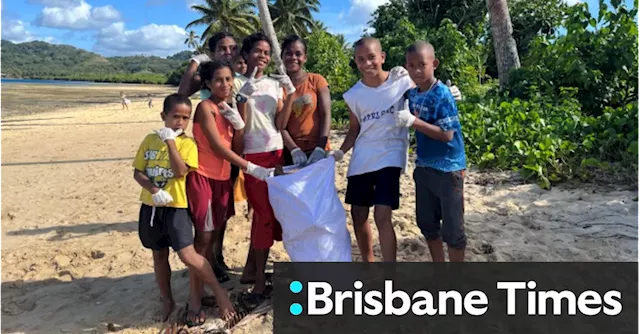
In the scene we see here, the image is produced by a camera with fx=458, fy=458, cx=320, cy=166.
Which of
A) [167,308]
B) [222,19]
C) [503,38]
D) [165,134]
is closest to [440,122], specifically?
[165,134]

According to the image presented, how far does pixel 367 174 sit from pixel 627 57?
17.9 feet

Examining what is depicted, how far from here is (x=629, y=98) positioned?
6.70 m

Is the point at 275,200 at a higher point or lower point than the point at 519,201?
higher

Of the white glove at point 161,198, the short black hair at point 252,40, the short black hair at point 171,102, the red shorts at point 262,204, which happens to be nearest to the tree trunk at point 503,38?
the short black hair at point 252,40

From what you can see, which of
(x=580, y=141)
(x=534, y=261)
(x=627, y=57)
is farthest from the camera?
(x=627, y=57)

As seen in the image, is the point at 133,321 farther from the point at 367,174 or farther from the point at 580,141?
the point at 580,141

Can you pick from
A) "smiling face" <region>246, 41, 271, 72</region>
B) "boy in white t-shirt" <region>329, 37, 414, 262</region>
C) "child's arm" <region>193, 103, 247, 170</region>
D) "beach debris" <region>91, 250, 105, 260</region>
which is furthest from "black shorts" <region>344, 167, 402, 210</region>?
"beach debris" <region>91, 250, 105, 260</region>

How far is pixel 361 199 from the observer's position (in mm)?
2982

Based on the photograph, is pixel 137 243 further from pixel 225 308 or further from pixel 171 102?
pixel 171 102

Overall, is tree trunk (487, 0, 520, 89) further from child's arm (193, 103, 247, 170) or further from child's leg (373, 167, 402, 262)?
child's arm (193, 103, 247, 170)

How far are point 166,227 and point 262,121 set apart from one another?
881 mm

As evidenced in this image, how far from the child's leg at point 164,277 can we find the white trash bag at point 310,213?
78 cm

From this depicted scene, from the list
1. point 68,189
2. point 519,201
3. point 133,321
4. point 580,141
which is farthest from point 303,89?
point 68,189

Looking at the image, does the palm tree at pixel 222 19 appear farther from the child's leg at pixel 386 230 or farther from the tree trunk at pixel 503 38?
the child's leg at pixel 386 230
